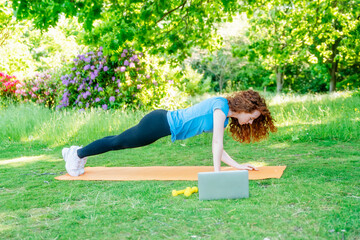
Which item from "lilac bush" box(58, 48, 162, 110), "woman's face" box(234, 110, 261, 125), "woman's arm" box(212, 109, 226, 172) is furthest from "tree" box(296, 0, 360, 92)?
"woman's arm" box(212, 109, 226, 172)

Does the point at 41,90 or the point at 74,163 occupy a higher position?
the point at 41,90

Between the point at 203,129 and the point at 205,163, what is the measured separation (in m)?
1.01

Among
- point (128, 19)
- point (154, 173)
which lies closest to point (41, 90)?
point (128, 19)

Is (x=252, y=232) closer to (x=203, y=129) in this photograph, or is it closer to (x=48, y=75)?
(x=203, y=129)

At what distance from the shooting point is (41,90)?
11078 mm

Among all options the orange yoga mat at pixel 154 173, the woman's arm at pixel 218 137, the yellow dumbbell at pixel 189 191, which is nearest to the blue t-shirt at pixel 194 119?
the woman's arm at pixel 218 137

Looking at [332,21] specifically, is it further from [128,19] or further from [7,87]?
[7,87]

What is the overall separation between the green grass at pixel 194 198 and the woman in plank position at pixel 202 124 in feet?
1.46

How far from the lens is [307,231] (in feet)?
7.08

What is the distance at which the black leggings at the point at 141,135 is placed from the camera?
12.8 feet

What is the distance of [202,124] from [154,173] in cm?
80

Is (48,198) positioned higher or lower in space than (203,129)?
lower

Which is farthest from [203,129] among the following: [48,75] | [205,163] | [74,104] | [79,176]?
[48,75]

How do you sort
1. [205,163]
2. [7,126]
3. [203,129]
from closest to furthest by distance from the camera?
[203,129], [205,163], [7,126]
